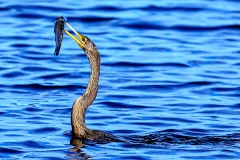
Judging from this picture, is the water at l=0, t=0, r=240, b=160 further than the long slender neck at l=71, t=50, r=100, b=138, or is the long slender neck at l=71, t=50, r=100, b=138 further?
the long slender neck at l=71, t=50, r=100, b=138

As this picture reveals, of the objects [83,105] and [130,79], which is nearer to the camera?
[83,105]

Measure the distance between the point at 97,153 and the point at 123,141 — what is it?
2.12 ft

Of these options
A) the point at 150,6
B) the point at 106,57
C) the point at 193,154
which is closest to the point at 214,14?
the point at 150,6

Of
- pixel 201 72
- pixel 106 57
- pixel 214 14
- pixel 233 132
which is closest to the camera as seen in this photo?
pixel 233 132

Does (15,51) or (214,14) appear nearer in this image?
(15,51)

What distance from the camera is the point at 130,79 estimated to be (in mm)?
18016

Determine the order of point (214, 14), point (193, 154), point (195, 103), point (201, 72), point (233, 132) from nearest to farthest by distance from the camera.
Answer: point (193, 154)
point (233, 132)
point (195, 103)
point (201, 72)
point (214, 14)

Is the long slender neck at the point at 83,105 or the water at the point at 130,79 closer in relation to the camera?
the water at the point at 130,79

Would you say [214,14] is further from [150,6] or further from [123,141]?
[123,141]

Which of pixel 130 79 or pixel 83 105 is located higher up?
pixel 83 105

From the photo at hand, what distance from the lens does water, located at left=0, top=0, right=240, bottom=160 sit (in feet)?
41.4

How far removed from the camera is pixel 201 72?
18688 millimetres

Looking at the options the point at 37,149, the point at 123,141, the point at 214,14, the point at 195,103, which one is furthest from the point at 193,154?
the point at 214,14

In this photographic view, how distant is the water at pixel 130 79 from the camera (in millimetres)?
12625
